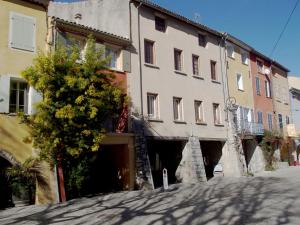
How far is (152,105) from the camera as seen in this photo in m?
18.9

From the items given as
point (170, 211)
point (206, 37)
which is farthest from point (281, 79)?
point (170, 211)

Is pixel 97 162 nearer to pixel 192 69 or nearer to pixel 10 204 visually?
pixel 10 204

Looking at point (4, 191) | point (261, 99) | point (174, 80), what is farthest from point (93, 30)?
point (261, 99)

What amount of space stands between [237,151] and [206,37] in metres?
7.98

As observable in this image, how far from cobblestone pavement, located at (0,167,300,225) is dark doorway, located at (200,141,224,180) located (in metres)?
8.52

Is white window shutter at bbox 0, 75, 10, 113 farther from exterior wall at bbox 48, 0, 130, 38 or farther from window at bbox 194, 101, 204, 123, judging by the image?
window at bbox 194, 101, 204, 123

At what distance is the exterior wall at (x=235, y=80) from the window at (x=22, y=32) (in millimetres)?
15381

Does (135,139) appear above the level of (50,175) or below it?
above

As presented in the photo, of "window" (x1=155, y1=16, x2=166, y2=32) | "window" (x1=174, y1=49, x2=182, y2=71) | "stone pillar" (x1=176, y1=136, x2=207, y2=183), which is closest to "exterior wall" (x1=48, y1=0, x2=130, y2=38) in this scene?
"window" (x1=155, y1=16, x2=166, y2=32)

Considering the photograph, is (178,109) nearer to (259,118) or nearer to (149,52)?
(149,52)

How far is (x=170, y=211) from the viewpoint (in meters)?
11.0

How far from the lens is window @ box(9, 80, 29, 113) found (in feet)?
43.8

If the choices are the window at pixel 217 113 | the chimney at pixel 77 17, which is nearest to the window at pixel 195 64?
the window at pixel 217 113

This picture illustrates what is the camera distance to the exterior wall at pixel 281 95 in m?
32.7
